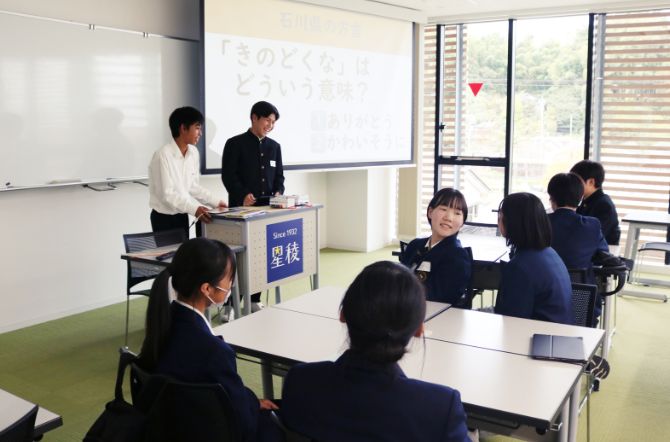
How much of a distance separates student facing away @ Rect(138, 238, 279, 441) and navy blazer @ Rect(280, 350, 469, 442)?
0.89 feet

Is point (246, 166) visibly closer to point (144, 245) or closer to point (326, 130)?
point (144, 245)

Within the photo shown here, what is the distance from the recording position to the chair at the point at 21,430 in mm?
1382

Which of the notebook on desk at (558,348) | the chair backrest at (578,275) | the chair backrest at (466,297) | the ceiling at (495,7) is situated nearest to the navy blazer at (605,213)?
the chair backrest at (578,275)

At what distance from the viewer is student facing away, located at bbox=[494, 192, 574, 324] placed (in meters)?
2.70

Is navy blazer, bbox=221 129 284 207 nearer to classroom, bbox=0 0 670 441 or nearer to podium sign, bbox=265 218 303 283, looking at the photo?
podium sign, bbox=265 218 303 283

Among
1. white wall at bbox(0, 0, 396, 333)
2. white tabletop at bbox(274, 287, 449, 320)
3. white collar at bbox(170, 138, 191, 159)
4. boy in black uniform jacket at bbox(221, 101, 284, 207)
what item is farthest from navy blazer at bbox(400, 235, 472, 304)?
white wall at bbox(0, 0, 396, 333)

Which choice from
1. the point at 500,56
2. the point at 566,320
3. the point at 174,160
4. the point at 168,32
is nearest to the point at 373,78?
the point at 500,56

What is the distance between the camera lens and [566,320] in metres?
2.74

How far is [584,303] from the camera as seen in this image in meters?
2.99

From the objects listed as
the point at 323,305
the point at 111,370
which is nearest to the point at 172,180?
the point at 111,370

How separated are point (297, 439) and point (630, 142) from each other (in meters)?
6.35

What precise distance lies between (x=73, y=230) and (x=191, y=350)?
3.68m

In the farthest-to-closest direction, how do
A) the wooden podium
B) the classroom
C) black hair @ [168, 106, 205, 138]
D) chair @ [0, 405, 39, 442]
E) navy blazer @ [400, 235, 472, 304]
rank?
black hair @ [168, 106, 205, 138] < the classroom < the wooden podium < navy blazer @ [400, 235, 472, 304] < chair @ [0, 405, 39, 442]

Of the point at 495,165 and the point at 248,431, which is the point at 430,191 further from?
the point at 248,431
